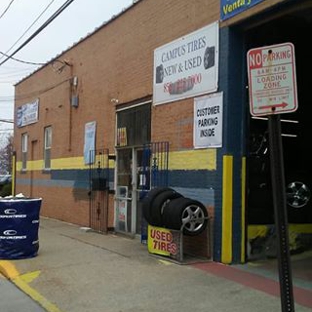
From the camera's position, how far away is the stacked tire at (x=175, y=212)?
9.68 metres

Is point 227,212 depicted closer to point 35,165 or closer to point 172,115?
point 172,115

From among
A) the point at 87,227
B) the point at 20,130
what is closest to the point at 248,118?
the point at 87,227

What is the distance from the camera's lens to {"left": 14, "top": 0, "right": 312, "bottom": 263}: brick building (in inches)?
390

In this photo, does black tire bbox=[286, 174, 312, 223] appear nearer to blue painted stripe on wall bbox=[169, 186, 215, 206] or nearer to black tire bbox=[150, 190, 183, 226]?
blue painted stripe on wall bbox=[169, 186, 215, 206]

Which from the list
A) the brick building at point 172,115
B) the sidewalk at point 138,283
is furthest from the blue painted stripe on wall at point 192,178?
the sidewalk at point 138,283

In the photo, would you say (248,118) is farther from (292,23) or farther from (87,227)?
(87,227)

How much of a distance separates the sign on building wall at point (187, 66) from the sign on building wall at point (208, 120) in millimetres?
203

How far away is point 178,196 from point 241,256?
159 centimetres

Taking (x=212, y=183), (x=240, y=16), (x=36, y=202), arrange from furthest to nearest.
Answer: (x=36, y=202)
(x=212, y=183)
(x=240, y=16)

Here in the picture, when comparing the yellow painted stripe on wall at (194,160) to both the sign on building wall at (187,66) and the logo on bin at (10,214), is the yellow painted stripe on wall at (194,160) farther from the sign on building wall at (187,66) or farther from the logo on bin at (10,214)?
the logo on bin at (10,214)

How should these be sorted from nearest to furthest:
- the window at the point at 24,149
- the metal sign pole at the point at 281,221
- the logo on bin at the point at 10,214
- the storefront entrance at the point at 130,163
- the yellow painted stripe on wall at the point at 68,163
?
the metal sign pole at the point at 281,221 → the logo on bin at the point at 10,214 → the storefront entrance at the point at 130,163 → the yellow painted stripe on wall at the point at 68,163 → the window at the point at 24,149

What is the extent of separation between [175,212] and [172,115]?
2694mm

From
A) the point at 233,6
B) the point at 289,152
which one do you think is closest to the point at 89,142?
the point at 289,152

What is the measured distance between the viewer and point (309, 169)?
36.3ft
